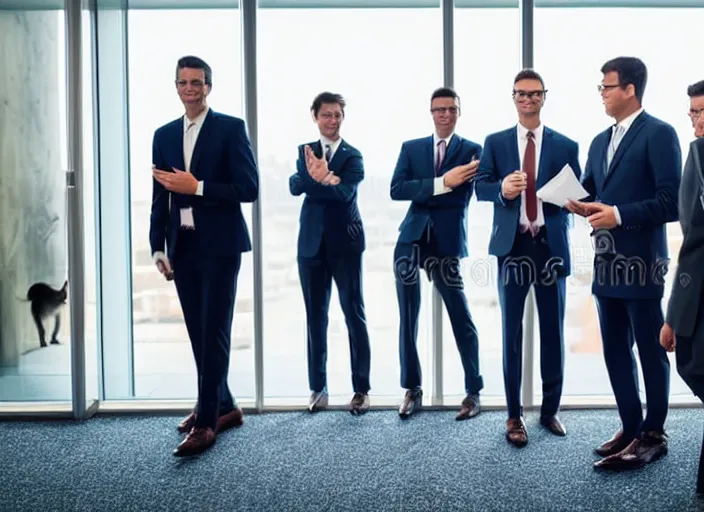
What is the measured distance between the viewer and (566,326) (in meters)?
3.98

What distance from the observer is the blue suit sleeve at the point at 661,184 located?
105 inches

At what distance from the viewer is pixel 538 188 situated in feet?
10.2

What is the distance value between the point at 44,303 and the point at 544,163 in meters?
2.94

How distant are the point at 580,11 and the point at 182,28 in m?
2.33

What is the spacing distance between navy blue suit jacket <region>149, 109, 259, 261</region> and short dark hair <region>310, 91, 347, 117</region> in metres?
0.54

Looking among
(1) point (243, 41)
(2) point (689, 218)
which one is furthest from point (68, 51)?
(2) point (689, 218)

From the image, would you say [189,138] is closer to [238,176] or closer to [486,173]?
[238,176]

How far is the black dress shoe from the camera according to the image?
8.97 ft

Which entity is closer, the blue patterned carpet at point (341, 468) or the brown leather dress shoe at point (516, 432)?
the blue patterned carpet at point (341, 468)

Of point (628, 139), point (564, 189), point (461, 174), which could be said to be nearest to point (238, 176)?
point (461, 174)

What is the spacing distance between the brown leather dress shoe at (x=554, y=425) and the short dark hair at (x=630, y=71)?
1611 mm

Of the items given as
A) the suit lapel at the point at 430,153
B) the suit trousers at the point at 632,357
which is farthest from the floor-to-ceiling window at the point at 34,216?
the suit trousers at the point at 632,357

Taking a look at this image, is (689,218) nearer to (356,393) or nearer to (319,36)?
(356,393)

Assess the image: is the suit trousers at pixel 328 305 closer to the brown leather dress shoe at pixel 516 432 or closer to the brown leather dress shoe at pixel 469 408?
the brown leather dress shoe at pixel 469 408
